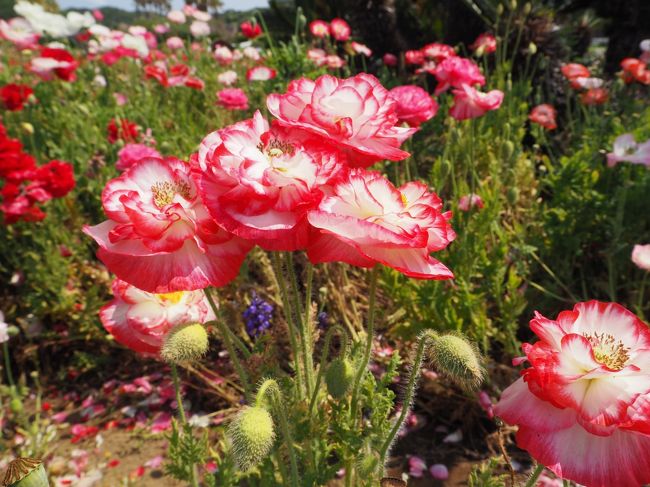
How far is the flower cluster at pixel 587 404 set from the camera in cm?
63

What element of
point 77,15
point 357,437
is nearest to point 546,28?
point 357,437

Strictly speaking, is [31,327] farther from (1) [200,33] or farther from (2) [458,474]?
(1) [200,33]

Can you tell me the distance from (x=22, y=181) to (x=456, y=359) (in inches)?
83.1

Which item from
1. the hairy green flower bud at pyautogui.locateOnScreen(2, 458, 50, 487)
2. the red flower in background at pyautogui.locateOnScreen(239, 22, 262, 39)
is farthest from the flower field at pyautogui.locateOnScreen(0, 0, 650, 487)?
the red flower in background at pyautogui.locateOnScreen(239, 22, 262, 39)

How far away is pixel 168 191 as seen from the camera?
0.76 meters

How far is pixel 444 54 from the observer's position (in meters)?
2.65

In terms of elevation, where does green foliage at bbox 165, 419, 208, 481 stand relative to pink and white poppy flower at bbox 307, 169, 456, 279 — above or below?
below

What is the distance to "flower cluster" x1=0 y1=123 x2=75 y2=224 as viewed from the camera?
211cm

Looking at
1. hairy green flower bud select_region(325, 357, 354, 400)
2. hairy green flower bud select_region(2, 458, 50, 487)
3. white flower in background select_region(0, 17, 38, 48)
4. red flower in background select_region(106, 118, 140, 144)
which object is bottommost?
red flower in background select_region(106, 118, 140, 144)

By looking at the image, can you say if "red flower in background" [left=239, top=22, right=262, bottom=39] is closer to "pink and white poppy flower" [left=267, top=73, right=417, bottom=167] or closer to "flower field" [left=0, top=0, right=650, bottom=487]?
"flower field" [left=0, top=0, right=650, bottom=487]

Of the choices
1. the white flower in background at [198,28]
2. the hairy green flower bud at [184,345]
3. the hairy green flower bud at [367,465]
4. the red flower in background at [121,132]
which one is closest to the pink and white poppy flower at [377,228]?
the hairy green flower bud at [184,345]

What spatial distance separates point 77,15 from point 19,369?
3.62 meters

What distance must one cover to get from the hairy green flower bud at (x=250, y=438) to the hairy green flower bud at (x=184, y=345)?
0.13m

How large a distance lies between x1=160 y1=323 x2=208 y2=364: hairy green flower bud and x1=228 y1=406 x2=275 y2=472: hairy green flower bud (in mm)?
134
